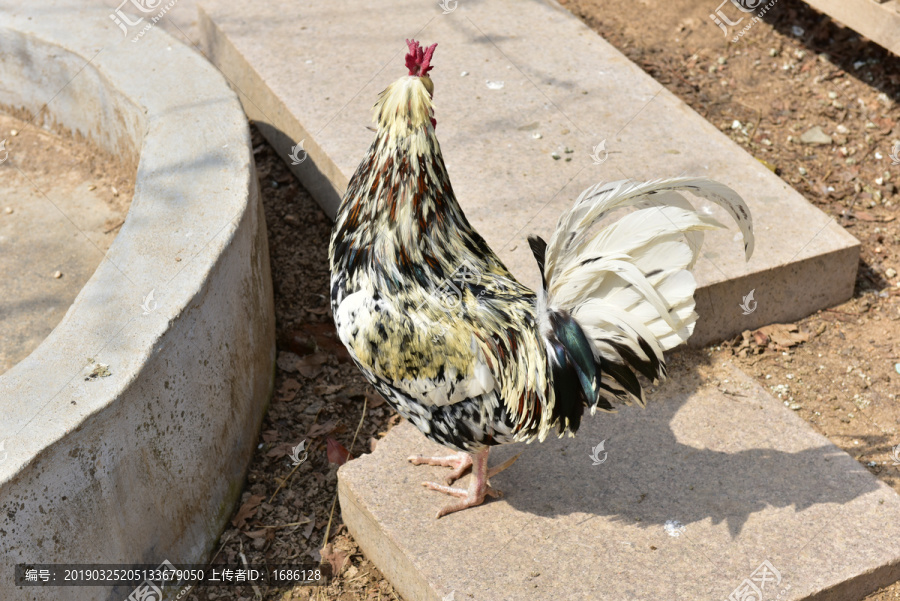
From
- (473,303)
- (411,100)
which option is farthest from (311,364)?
(411,100)

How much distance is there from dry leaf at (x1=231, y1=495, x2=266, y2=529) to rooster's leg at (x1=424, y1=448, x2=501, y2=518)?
39.6 inches

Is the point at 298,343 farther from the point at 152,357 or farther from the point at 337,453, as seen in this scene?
the point at 152,357

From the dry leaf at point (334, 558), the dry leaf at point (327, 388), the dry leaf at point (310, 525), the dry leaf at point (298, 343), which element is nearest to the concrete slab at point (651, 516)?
the dry leaf at point (334, 558)

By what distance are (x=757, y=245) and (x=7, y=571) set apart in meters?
3.79

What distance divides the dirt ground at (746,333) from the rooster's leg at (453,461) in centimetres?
52

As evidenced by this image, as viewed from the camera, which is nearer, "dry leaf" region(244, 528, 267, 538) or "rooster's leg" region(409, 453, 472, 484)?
"rooster's leg" region(409, 453, 472, 484)

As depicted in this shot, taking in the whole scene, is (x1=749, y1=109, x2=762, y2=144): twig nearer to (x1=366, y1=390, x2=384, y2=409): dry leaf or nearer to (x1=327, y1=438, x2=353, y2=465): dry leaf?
(x1=366, y1=390, x2=384, y2=409): dry leaf

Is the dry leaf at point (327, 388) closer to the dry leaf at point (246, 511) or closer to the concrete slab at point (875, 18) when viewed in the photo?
the dry leaf at point (246, 511)

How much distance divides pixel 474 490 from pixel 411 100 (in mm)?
1663

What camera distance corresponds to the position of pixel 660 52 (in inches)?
271

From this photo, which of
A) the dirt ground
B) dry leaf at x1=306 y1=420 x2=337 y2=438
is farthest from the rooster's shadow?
dry leaf at x1=306 y1=420 x2=337 y2=438

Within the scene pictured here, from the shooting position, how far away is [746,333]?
4.74 metres

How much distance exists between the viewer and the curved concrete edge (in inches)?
122

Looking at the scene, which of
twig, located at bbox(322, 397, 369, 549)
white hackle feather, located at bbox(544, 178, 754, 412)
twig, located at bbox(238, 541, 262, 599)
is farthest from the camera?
twig, located at bbox(322, 397, 369, 549)
